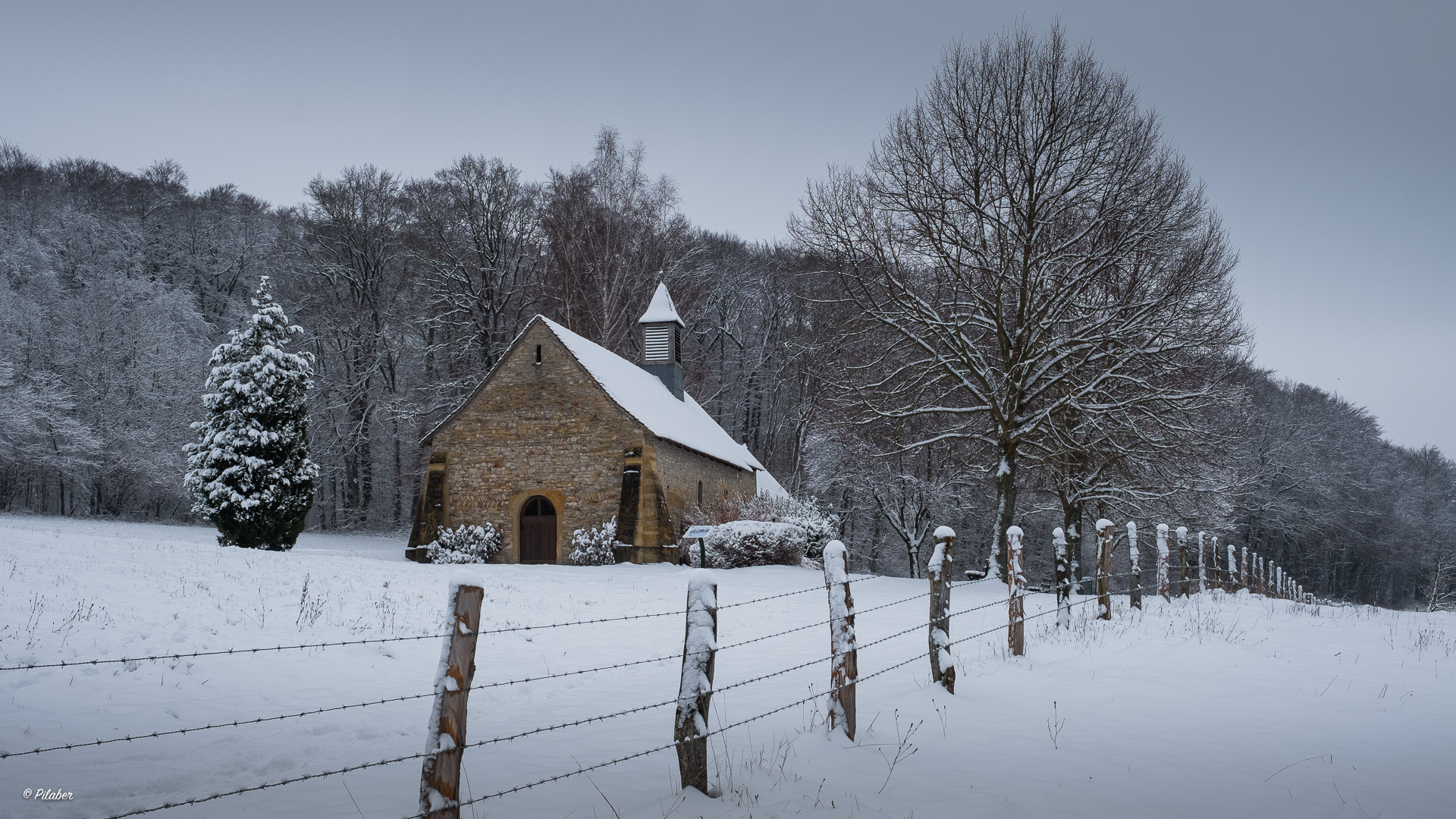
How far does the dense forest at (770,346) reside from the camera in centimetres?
1538

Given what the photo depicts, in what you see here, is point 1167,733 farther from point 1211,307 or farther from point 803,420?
point 803,420

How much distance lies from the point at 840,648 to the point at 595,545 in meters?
15.1

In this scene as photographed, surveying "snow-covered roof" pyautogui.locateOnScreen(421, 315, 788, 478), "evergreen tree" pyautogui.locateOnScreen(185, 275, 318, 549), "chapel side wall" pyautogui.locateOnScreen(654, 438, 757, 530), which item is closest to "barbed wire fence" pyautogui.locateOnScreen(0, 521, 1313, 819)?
"chapel side wall" pyautogui.locateOnScreen(654, 438, 757, 530)

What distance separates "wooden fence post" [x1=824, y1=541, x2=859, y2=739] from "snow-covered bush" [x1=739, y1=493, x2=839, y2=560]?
14538mm

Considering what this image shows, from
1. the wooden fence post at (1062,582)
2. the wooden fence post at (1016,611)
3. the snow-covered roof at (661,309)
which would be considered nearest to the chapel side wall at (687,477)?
the snow-covered roof at (661,309)

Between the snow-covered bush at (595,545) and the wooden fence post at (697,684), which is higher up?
the wooden fence post at (697,684)

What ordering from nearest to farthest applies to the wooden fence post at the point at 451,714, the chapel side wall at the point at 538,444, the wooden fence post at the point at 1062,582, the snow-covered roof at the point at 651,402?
the wooden fence post at the point at 451,714
the wooden fence post at the point at 1062,582
the chapel side wall at the point at 538,444
the snow-covered roof at the point at 651,402

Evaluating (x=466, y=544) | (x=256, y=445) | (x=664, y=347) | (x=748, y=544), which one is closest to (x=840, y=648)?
(x=748, y=544)

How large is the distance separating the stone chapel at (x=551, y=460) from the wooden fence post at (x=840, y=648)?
14274mm

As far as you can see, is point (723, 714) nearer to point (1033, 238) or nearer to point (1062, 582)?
point (1062, 582)

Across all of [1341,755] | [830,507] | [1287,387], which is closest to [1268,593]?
[830,507]

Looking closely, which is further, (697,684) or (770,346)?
(770,346)

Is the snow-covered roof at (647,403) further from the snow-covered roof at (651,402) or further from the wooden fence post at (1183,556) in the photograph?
the wooden fence post at (1183,556)

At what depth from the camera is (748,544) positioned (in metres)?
19.0
